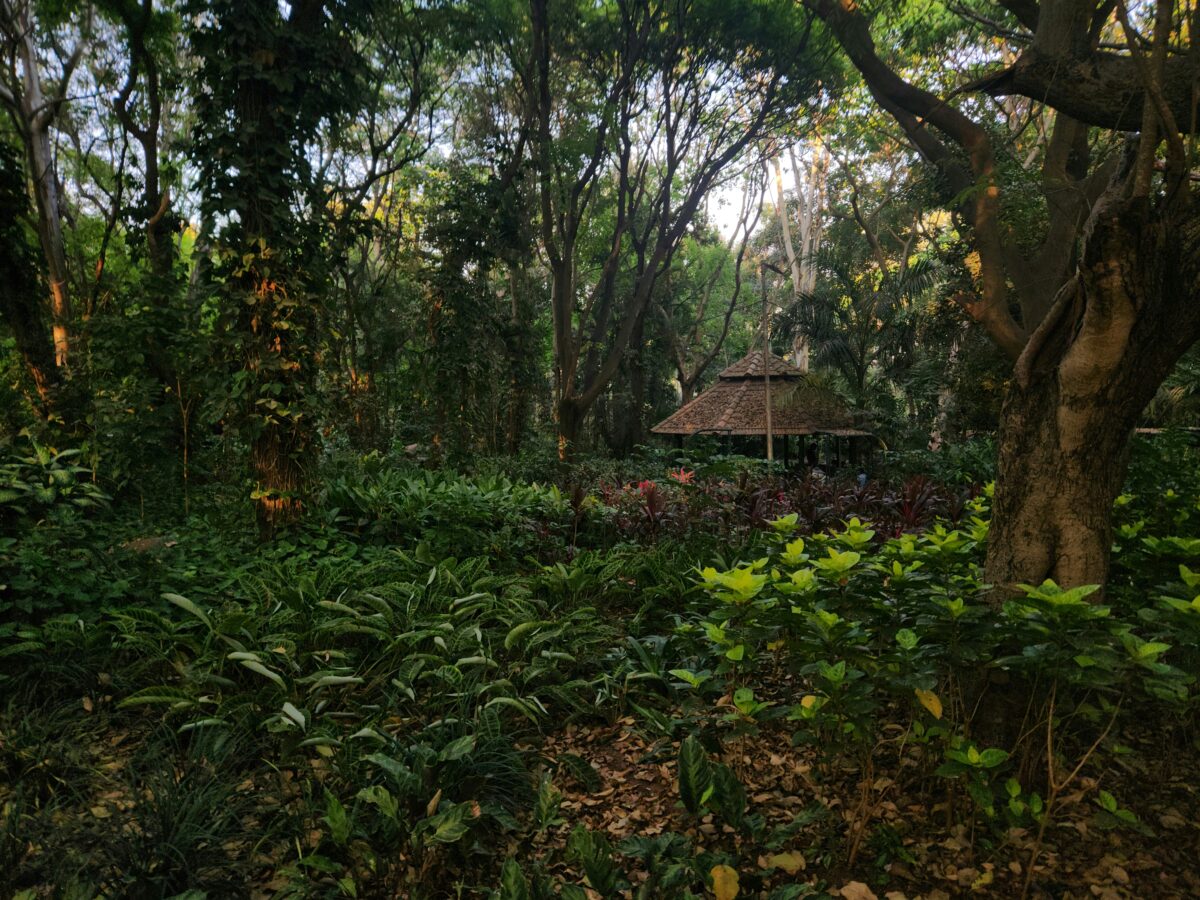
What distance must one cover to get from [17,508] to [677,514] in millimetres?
4635

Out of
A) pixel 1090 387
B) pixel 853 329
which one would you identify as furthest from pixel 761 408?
pixel 1090 387

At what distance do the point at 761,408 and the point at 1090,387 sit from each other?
42.1 feet

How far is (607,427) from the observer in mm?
21844

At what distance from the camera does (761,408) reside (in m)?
15.2

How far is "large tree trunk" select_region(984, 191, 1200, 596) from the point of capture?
7.75ft

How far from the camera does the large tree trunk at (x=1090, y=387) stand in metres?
2.36

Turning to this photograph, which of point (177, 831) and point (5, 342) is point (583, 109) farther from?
point (177, 831)

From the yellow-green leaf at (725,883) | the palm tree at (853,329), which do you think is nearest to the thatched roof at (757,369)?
the palm tree at (853,329)

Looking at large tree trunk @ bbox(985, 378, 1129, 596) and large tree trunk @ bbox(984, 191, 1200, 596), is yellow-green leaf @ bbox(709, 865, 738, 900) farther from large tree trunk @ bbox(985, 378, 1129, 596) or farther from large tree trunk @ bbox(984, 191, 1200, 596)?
large tree trunk @ bbox(985, 378, 1129, 596)

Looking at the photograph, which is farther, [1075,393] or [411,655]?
[411,655]

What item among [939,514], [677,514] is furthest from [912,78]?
[677,514]

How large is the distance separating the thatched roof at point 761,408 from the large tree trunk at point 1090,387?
10605mm

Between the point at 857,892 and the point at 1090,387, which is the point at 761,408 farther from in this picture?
the point at 857,892

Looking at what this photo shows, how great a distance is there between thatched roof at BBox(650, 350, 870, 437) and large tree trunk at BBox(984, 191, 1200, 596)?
1061 cm
